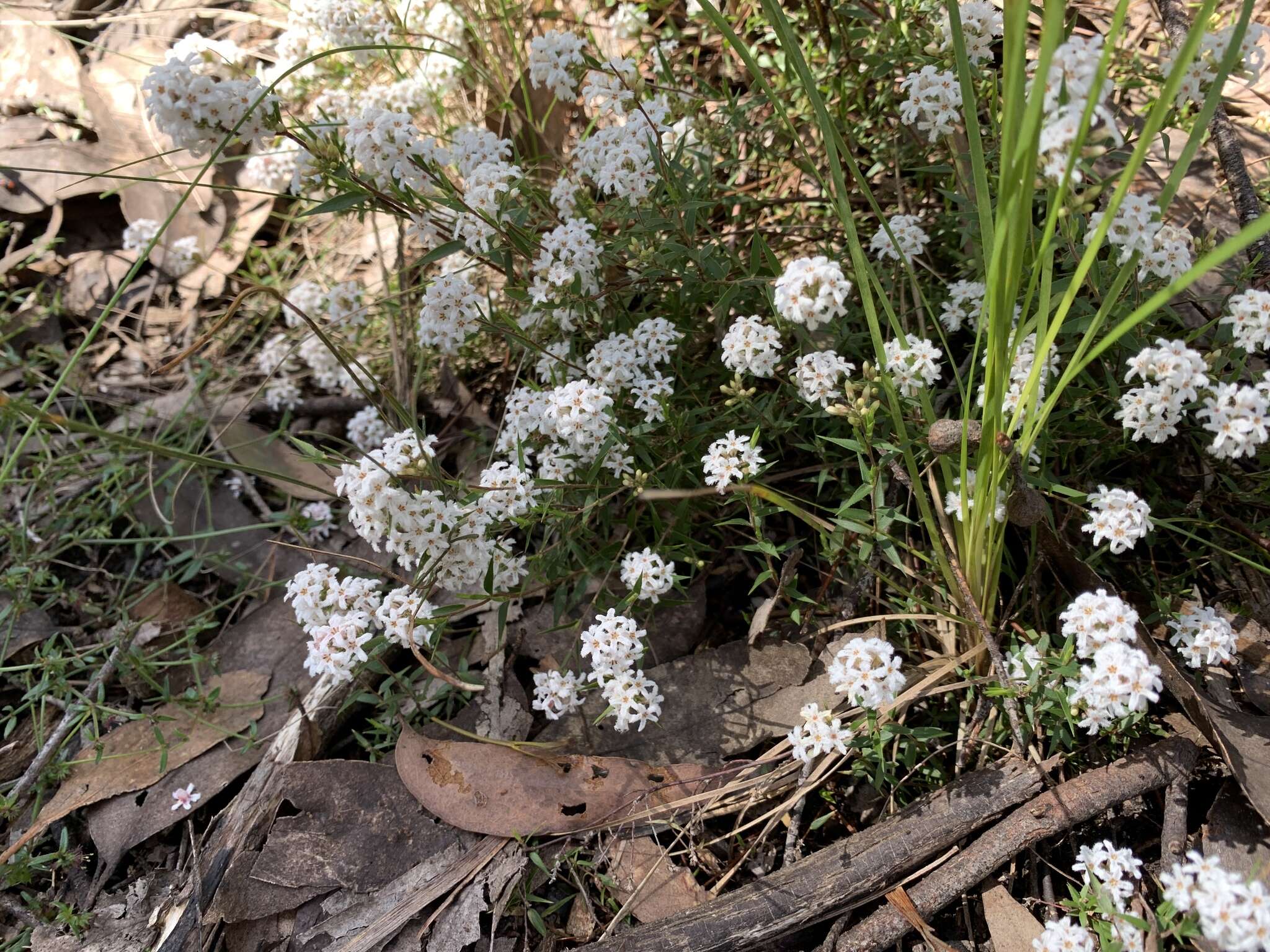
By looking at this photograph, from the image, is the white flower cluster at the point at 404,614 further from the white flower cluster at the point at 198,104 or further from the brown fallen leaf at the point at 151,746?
the white flower cluster at the point at 198,104

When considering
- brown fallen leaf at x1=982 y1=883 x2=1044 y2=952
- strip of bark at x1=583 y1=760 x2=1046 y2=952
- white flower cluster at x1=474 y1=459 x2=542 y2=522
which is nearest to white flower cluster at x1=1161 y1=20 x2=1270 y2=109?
strip of bark at x1=583 y1=760 x2=1046 y2=952

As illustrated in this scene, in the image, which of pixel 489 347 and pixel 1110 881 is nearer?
pixel 1110 881

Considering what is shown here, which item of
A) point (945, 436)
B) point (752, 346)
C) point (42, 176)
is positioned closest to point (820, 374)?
point (752, 346)

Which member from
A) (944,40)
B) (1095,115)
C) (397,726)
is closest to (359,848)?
(397,726)

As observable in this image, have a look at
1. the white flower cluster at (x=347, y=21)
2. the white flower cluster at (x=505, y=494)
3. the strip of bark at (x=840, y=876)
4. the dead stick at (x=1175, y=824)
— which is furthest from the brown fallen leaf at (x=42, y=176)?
the dead stick at (x=1175, y=824)

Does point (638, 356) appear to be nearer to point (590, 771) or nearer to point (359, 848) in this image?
point (590, 771)

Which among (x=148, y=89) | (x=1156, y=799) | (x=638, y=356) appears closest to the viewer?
(x=1156, y=799)
